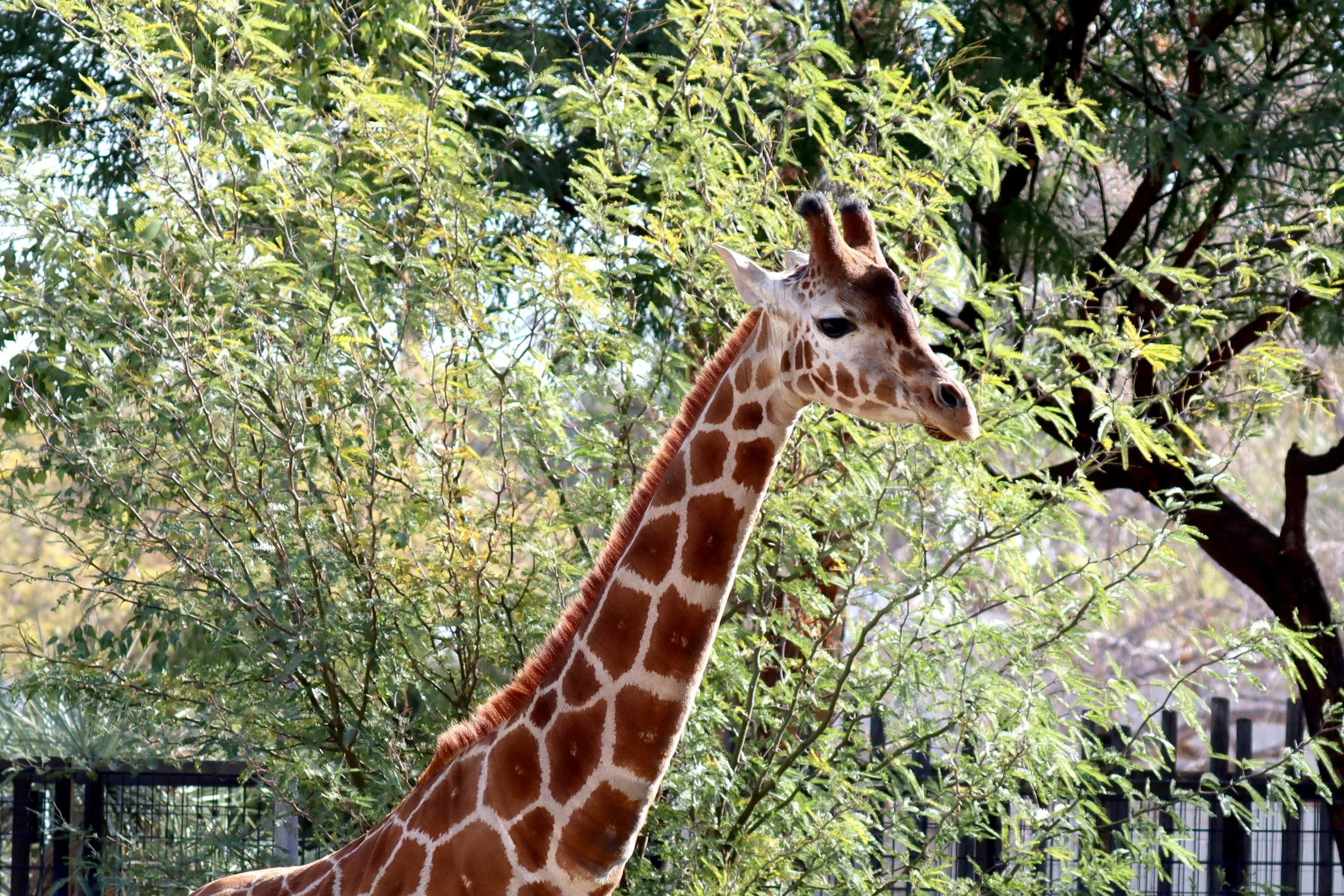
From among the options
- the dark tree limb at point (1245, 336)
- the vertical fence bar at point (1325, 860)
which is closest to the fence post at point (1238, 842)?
the vertical fence bar at point (1325, 860)

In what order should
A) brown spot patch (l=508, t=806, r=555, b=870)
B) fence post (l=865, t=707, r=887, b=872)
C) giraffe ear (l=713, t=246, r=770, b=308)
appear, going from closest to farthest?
giraffe ear (l=713, t=246, r=770, b=308), brown spot patch (l=508, t=806, r=555, b=870), fence post (l=865, t=707, r=887, b=872)

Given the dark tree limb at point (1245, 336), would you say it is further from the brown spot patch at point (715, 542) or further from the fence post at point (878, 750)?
the brown spot patch at point (715, 542)

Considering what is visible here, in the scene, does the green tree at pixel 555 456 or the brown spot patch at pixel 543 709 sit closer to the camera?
the brown spot patch at pixel 543 709

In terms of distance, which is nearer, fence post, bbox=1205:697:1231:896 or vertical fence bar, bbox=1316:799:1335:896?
fence post, bbox=1205:697:1231:896

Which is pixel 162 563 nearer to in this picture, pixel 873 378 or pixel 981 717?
pixel 981 717

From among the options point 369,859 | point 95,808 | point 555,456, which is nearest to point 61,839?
point 95,808

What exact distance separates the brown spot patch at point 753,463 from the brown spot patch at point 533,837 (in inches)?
31.9

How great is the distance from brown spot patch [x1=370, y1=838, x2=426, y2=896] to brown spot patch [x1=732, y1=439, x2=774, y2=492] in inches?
43.3

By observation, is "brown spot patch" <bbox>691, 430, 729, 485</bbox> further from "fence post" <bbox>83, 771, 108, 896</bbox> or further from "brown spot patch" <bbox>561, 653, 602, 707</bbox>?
"fence post" <bbox>83, 771, 108, 896</bbox>

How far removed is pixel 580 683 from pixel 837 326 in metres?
0.95

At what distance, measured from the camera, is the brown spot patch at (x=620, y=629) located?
9.11 ft

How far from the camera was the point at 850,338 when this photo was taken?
2.44 metres

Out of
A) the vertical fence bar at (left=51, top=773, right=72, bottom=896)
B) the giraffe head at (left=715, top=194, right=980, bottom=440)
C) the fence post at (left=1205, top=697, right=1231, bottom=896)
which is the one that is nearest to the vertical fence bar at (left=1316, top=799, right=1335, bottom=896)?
the fence post at (left=1205, top=697, right=1231, bottom=896)

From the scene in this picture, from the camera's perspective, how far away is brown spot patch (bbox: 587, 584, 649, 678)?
109 inches
